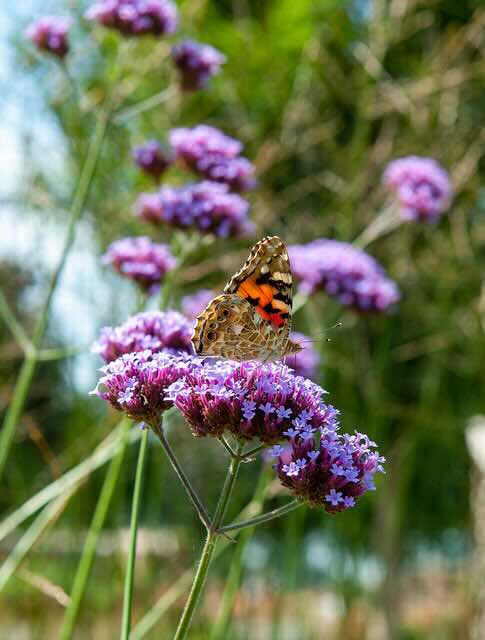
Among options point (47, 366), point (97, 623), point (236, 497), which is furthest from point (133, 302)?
point (47, 366)

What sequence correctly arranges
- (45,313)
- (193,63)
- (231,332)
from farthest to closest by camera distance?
(193,63) → (45,313) → (231,332)

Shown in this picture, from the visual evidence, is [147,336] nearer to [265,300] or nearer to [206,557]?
[265,300]

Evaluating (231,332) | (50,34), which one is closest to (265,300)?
(231,332)

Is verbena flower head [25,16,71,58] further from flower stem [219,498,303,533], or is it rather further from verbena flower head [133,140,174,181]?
flower stem [219,498,303,533]

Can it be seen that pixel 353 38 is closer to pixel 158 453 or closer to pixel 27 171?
pixel 27 171

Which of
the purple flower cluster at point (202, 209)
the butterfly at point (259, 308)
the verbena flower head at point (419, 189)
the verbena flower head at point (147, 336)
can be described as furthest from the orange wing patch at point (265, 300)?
the verbena flower head at point (419, 189)

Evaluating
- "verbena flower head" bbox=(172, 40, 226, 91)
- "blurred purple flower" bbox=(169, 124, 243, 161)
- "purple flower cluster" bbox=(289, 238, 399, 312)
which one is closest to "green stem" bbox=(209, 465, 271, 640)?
"purple flower cluster" bbox=(289, 238, 399, 312)
